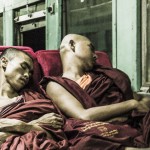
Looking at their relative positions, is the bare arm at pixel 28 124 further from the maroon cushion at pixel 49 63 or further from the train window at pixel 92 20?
the train window at pixel 92 20

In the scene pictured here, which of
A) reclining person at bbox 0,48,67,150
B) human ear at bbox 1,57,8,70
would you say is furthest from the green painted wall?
human ear at bbox 1,57,8,70

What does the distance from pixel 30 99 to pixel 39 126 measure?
0.44 metres

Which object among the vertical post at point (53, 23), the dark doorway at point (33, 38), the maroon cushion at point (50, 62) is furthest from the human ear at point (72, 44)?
the dark doorway at point (33, 38)

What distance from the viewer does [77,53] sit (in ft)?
→ 10.2

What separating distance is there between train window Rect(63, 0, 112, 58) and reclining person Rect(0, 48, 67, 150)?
151 centimetres

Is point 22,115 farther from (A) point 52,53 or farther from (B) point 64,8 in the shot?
(B) point 64,8

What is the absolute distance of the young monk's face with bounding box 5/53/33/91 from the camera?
9.17 feet

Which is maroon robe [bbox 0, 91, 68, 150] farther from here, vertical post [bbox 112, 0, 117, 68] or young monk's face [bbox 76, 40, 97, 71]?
vertical post [bbox 112, 0, 117, 68]

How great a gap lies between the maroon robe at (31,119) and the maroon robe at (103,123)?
10 cm

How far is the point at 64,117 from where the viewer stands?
2596 mm

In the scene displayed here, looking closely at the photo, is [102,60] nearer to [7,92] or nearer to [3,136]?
[7,92]

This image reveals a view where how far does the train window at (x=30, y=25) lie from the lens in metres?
5.43

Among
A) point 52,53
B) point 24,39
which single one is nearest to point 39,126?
point 52,53

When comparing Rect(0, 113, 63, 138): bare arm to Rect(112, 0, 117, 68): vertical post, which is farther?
Rect(112, 0, 117, 68): vertical post
